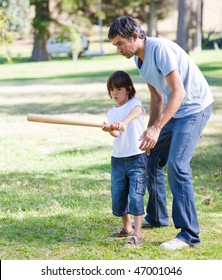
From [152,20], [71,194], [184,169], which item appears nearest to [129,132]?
[184,169]

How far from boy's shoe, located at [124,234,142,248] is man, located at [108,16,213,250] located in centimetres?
17

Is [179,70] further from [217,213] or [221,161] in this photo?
[221,161]

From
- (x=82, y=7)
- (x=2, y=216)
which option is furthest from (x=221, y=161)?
(x=82, y=7)

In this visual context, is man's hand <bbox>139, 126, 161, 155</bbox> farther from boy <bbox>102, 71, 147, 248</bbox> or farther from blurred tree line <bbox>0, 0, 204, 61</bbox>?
blurred tree line <bbox>0, 0, 204, 61</bbox>

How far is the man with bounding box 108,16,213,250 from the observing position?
5.00m

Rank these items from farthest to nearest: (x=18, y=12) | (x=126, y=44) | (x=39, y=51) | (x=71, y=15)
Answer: (x=39, y=51) < (x=71, y=15) < (x=18, y=12) < (x=126, y=44)

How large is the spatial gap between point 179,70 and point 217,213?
185 cm

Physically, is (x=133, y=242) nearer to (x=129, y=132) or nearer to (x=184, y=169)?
(x=184, y=169)

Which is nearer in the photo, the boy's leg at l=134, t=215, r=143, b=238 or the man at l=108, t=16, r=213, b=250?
the man at l=108, t=16, r=213, b=250

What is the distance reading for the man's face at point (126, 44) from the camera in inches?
200

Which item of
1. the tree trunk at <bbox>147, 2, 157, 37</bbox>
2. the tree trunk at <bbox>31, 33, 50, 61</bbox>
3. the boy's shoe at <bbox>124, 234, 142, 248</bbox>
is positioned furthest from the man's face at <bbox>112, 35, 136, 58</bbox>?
the tree trunk at <bbox>147, 2, 157, 37</bbox>

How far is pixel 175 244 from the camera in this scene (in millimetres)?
5297

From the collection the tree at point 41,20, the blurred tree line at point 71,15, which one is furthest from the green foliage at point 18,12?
the tree at point 41,20

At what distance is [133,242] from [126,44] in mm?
1470
